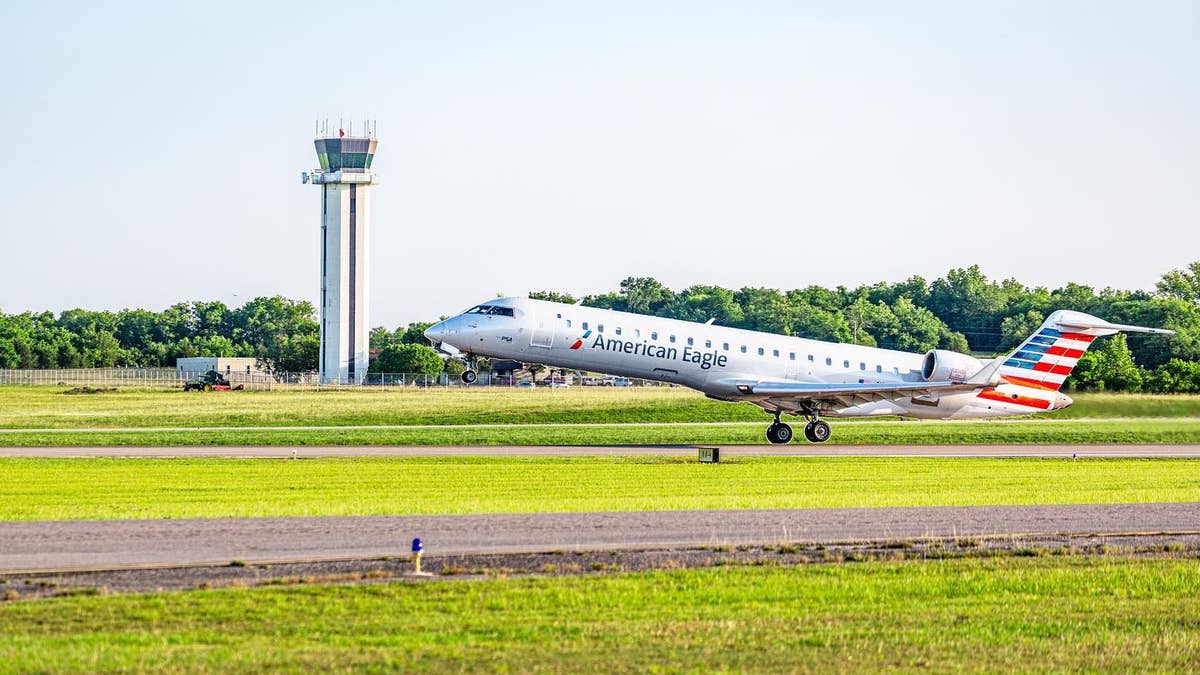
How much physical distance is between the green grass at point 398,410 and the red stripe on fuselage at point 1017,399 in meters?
4.69

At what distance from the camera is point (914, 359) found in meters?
54.7

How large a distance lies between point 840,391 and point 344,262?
102905 mm

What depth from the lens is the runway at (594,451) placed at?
149ft

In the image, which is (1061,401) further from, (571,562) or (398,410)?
(571,562)

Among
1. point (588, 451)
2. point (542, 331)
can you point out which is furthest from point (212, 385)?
point (588, 451)

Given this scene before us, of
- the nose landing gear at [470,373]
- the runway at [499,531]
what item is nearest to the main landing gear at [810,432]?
the nose landing gear at [470,373]

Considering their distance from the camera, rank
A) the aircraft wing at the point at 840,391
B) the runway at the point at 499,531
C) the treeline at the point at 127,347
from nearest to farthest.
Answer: the runway at the point at 499,531
the aircraft wing at the point at 840,391
the treeline at the point at 127,347

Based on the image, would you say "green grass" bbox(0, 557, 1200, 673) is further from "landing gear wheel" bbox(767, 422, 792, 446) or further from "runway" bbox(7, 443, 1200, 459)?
"landing gear wheel" bbox(767, 422, 792, 446)

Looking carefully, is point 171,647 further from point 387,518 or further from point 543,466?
point 543,466

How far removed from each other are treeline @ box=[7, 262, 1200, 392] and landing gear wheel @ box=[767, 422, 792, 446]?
180 ft

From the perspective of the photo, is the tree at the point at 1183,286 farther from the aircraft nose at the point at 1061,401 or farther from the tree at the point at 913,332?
the aircraft nose at the point at 1061,401

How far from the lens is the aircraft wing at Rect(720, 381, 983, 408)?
50062 millimetres

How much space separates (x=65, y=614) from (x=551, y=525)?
9.94 meters

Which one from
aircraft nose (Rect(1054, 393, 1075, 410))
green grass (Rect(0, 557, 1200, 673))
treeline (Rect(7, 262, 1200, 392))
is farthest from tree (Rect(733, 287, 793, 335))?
green grass (Rect(0, 557, 1200, 673))
